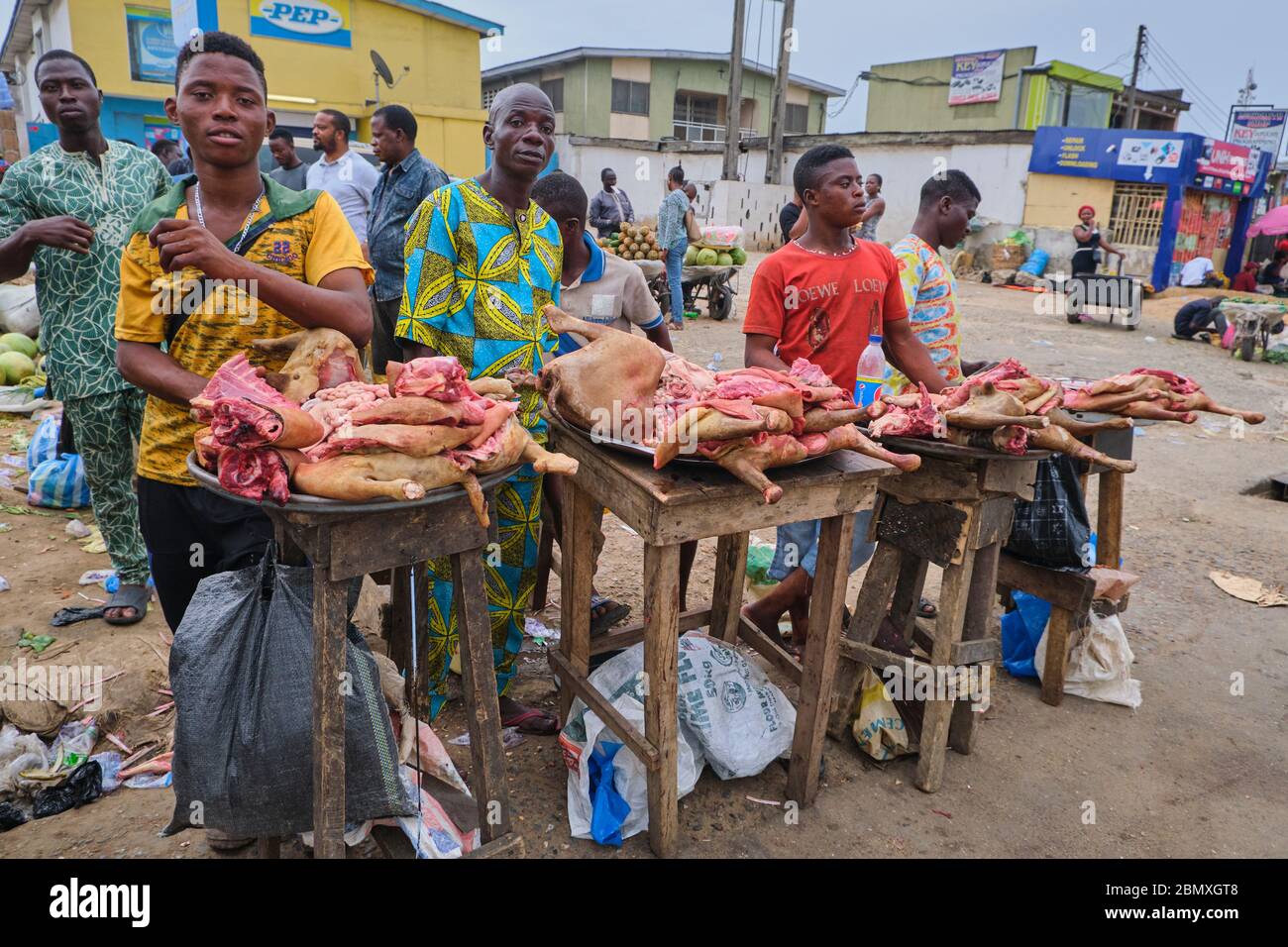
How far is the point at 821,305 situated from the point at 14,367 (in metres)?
7.22

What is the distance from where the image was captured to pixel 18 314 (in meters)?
8.09

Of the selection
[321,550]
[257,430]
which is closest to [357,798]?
[321,550]

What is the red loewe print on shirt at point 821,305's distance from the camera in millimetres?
3209

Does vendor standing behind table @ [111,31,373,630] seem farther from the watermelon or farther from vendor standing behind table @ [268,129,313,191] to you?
the watermelon

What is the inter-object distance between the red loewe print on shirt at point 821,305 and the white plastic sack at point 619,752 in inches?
52.5

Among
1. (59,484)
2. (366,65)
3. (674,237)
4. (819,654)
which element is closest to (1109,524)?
(819,654)

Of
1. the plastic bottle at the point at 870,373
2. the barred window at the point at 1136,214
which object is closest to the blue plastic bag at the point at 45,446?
the plastic bottle at the point at 870,373

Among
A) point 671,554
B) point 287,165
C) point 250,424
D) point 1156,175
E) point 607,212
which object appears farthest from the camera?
point 1156,175

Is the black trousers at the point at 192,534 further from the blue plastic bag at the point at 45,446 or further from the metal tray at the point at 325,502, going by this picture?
the blue plastic bag at the point at 45,446

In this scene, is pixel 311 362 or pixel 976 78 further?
pixel 976 78

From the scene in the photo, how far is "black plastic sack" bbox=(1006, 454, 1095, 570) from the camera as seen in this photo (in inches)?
135

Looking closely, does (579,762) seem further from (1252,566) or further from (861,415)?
(1252,566)

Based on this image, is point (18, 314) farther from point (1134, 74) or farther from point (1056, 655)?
point (1134, 74)

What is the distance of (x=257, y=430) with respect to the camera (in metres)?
1.66
